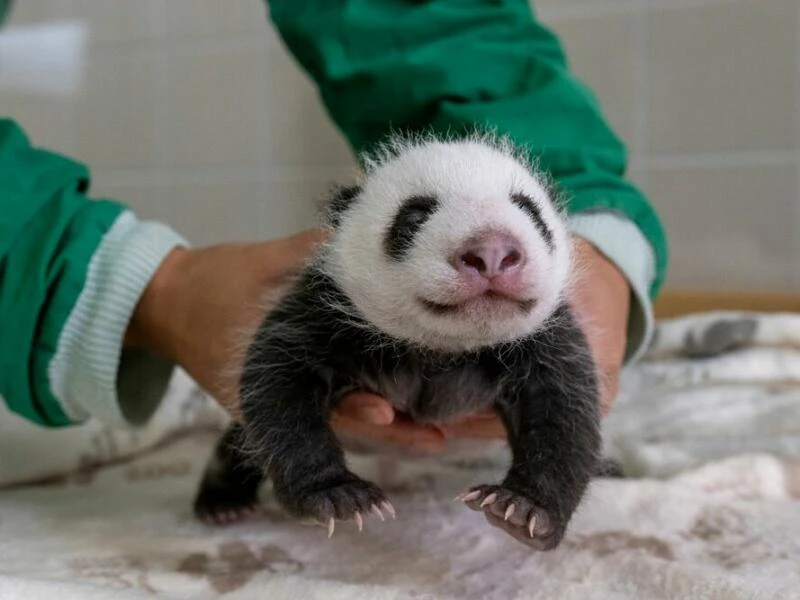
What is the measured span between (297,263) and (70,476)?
2.05 feet

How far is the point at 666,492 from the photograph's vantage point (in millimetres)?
1144

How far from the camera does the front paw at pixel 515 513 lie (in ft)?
2.67

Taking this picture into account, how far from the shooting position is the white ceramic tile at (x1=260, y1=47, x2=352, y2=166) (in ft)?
7.34

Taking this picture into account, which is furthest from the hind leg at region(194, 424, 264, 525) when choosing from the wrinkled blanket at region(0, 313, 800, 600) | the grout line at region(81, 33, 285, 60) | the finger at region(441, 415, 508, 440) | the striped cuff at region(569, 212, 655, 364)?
the grout line at region(81, 33, 285, 60)

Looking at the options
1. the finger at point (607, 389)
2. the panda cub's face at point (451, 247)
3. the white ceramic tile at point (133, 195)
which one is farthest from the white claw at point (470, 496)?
the white ceramic tile at point (133, 195)

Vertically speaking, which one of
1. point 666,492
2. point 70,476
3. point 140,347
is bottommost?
point 70,476

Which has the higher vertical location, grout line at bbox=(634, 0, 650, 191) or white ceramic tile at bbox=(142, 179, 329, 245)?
grout line at bbox=(634, 0, 650, 191)

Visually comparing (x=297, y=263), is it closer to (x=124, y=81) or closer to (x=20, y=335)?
(x=20, y=335)

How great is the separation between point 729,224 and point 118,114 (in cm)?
156

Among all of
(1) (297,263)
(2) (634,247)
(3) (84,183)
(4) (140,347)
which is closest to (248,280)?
(1) (297,263)

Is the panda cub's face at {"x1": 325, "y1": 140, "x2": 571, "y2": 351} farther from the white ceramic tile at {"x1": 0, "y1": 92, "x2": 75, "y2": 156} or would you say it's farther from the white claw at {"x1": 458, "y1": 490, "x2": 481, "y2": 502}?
the white ceramic tile at {"x1": 0, "y1": 92, "x2": 75, "y2": 156}

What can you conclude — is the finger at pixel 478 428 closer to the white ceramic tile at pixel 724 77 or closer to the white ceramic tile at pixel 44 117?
the white ceramic tile at pixel 724 77

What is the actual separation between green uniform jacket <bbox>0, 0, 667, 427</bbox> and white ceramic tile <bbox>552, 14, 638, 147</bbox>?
1.87 ft

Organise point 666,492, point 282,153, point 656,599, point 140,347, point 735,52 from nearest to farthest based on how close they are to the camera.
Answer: point 656,599, point 666,492, point 140,347, point 735,52, point 282,153
